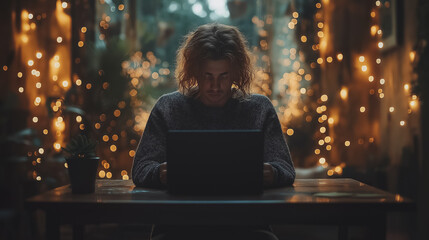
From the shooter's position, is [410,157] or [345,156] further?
[345,156]

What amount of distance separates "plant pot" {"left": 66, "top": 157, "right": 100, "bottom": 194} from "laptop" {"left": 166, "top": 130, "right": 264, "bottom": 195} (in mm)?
271

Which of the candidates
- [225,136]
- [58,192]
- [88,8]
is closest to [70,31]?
[88,8]

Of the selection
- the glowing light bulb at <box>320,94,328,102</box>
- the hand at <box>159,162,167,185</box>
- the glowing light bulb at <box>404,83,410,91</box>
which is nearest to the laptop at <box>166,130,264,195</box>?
the hand at <box>159,162,167,185</box>

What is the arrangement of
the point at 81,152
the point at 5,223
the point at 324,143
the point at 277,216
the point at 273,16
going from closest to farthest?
the point at 277,216 → the point at 81,152 → the point at 5,223 → the point at 324,143 → the point at 273,16

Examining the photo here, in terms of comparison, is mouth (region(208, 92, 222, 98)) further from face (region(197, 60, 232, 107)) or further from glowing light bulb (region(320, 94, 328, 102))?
glowing light bulb (region(320, 94, 328, 102))

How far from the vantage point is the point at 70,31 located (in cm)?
435

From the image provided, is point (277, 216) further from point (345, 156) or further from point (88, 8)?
point (88, 8)

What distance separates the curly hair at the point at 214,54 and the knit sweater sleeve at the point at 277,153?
0.15 meters

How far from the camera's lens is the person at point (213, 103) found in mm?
1967

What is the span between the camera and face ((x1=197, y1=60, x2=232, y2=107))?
1982 millimetres

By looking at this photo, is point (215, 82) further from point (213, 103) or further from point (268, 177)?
point (268, 177)

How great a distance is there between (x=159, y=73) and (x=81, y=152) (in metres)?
3.74

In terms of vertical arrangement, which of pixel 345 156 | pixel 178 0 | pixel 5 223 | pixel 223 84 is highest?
pixel 178 0

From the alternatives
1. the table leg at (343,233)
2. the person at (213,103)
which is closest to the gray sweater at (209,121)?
the person at (213,103)
